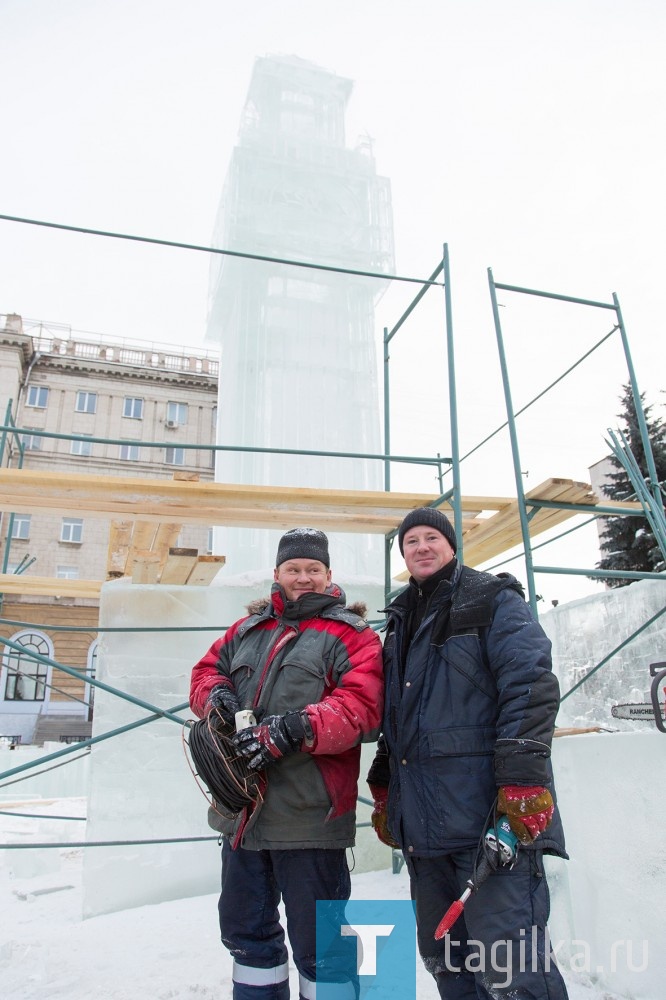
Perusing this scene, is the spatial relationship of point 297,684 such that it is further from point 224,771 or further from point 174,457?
point 174,457

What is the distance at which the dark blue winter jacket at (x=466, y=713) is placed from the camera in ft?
5.94

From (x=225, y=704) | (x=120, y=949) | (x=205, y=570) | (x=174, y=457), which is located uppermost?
(x=174, y=457)

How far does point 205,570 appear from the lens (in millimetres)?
4934

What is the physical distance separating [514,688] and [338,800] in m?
0.69

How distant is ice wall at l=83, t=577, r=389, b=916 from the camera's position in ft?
15.1

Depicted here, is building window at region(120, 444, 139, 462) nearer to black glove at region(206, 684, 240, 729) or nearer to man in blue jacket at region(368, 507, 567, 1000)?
black glove at region(206, 684, 240, 729)

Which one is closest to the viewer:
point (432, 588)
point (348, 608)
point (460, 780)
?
point (460, 780)

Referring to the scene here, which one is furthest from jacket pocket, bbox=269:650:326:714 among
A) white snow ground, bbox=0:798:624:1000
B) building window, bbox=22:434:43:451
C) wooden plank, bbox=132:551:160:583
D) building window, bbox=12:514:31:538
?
building window, bbox=22:434:43:451

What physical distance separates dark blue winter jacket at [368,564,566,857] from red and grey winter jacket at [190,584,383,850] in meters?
0.13

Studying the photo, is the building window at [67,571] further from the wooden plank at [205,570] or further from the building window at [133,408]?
the wooden plank at [205,570]

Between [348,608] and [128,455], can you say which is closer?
[348,608]

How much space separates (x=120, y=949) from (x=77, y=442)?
27.4 metres

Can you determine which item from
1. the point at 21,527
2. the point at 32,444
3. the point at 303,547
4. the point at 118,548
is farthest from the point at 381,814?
the point at 32,444

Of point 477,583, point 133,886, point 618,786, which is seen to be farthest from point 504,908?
point 133,886
